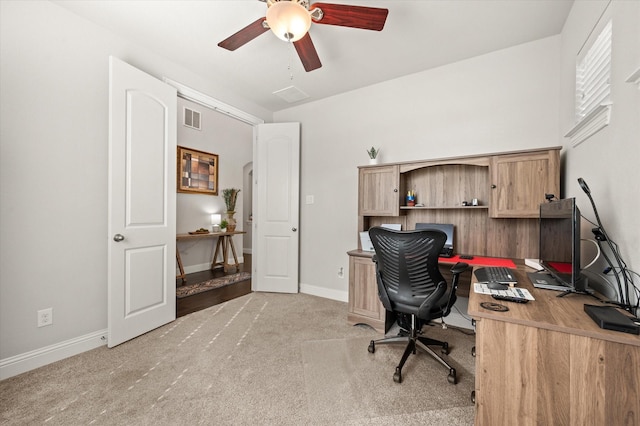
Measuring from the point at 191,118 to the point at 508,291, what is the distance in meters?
5.14

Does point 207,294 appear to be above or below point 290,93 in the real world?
below

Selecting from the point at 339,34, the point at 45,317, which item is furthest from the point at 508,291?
the point at 45,317

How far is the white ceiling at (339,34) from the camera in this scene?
2047 mm

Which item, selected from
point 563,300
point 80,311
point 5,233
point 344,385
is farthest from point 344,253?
point 5,233

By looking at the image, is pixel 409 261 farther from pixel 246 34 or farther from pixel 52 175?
pixel 52 175

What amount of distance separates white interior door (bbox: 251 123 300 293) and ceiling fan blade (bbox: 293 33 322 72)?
161 cm

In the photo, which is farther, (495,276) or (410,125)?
(410,125)

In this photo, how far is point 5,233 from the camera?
184 centimetres

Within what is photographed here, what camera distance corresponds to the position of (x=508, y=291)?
1.35 meters

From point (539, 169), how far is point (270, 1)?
93.2 inches

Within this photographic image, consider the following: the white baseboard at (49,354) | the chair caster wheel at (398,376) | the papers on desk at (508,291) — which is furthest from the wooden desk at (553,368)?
the white baseboard at (49,354)

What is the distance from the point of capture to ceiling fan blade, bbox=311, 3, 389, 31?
1.62 meters

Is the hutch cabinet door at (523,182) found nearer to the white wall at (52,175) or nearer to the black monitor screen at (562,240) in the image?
the black monitor screen at (562,240)

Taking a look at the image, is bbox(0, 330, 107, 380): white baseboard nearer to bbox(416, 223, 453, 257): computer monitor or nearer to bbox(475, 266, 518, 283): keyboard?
bbox(475, 266, 518, 283): keyboard
